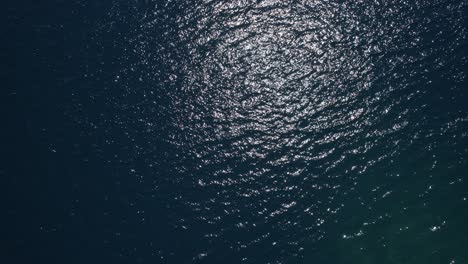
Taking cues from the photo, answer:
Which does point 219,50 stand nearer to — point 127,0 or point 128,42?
point 128,42

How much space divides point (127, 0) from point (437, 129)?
16.9ft

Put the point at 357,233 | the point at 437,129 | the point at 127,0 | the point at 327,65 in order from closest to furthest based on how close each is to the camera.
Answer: the point at 357,233, the point at 437,129, the point at 327,65, the point at 127,0

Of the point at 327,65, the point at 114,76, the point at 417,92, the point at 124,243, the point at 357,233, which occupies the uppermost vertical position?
the point at 114,76

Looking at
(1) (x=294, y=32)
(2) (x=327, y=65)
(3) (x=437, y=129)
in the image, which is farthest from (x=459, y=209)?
(1) (x=294, y=32)

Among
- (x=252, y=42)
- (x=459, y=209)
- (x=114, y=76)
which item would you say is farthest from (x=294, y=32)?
(x=459, y=209)

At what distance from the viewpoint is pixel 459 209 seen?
4.94 m

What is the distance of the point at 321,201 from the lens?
5023 millimetres

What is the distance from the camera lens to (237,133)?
5.54 m

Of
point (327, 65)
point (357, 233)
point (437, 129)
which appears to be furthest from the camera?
point (327, 65)

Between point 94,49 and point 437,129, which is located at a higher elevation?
point 94,49

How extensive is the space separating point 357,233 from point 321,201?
0.57 metres

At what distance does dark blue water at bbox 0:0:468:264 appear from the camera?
4926 millimetres

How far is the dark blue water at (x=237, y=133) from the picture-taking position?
16.2 feet

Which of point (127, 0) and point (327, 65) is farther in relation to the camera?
point (127, 0)
